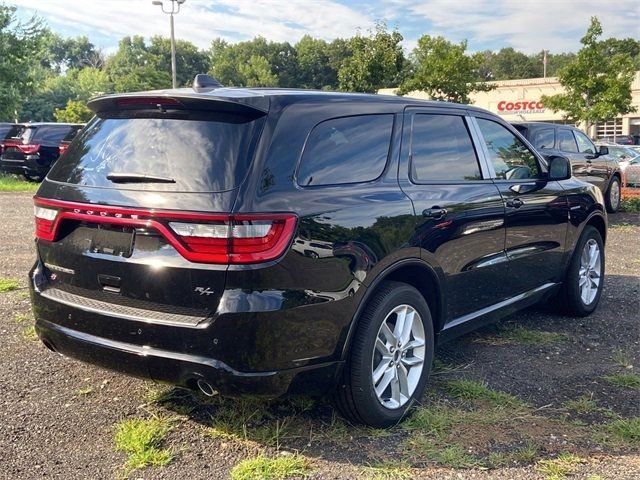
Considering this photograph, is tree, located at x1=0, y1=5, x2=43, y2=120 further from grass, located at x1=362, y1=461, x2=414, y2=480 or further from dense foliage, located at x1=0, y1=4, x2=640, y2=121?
grass, located at x1=362, y1=461, x2=414, y2=480

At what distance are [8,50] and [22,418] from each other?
21.1 m

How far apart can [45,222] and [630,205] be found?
1284 centimetres

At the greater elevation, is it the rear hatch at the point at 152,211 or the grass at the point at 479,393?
the rear hatch at the point at 152,211

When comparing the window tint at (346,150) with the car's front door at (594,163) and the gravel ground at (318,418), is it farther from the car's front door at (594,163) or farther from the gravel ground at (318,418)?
the car's front door at (594,163)

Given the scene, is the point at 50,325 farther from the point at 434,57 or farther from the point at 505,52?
the point at 505,52

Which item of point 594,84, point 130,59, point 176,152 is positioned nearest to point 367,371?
point 176,152

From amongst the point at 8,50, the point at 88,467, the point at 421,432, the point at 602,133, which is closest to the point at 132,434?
the point at 88,467

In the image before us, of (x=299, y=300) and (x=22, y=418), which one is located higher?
(x=299, y=300)

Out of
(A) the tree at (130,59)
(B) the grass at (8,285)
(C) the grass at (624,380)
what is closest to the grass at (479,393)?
(C) the grass at (624,380)

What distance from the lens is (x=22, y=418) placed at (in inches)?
140

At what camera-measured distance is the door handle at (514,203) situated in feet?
14.8

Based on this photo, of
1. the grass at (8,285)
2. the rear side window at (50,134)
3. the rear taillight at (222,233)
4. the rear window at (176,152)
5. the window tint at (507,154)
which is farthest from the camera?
the rear side window at (50,134)

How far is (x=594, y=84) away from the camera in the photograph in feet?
90.0

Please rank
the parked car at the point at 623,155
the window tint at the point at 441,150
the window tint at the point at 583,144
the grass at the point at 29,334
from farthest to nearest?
the parked car at the point at 623,155, the window tint at the point at 583,144, the grass at the point at 29,334, the window tint at the point at 441,150
